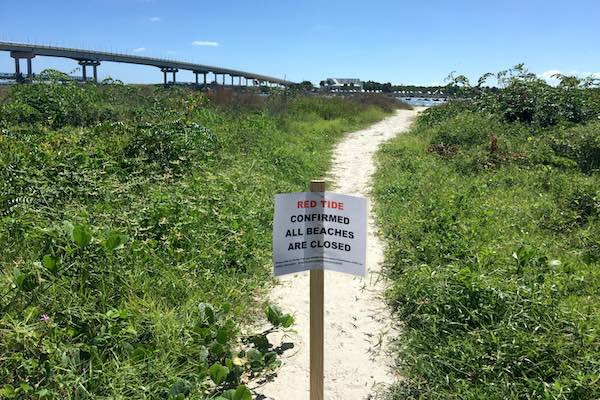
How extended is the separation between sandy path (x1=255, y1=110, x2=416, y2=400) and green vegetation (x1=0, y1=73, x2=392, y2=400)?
15cm

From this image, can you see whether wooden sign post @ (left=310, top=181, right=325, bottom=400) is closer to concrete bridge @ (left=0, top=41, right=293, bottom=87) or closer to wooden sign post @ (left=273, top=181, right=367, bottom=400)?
wooden sign post @ (left=273, top=181, right=367, bottom=400)

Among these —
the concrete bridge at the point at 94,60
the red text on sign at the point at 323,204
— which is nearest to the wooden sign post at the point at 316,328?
the red text on sign at the point at 323,204

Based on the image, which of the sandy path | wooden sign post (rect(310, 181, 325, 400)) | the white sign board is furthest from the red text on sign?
the sandy path

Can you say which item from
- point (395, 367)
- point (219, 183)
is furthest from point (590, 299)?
point (219, 183)

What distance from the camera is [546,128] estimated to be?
12273 mm

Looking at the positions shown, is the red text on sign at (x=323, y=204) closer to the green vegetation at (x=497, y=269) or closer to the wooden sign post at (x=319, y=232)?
the wooden sign post at (x=319, y=232)

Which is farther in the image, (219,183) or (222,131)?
(222,131)

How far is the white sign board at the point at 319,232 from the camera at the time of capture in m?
2.20

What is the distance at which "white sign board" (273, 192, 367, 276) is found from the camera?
2.20m

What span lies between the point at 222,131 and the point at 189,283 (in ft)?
22.1

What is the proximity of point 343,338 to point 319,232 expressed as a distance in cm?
135

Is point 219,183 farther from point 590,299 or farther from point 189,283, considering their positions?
point 590,299

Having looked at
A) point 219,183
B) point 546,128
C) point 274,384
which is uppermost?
point 546,128

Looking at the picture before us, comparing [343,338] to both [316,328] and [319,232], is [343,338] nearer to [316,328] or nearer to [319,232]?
[316,328]
